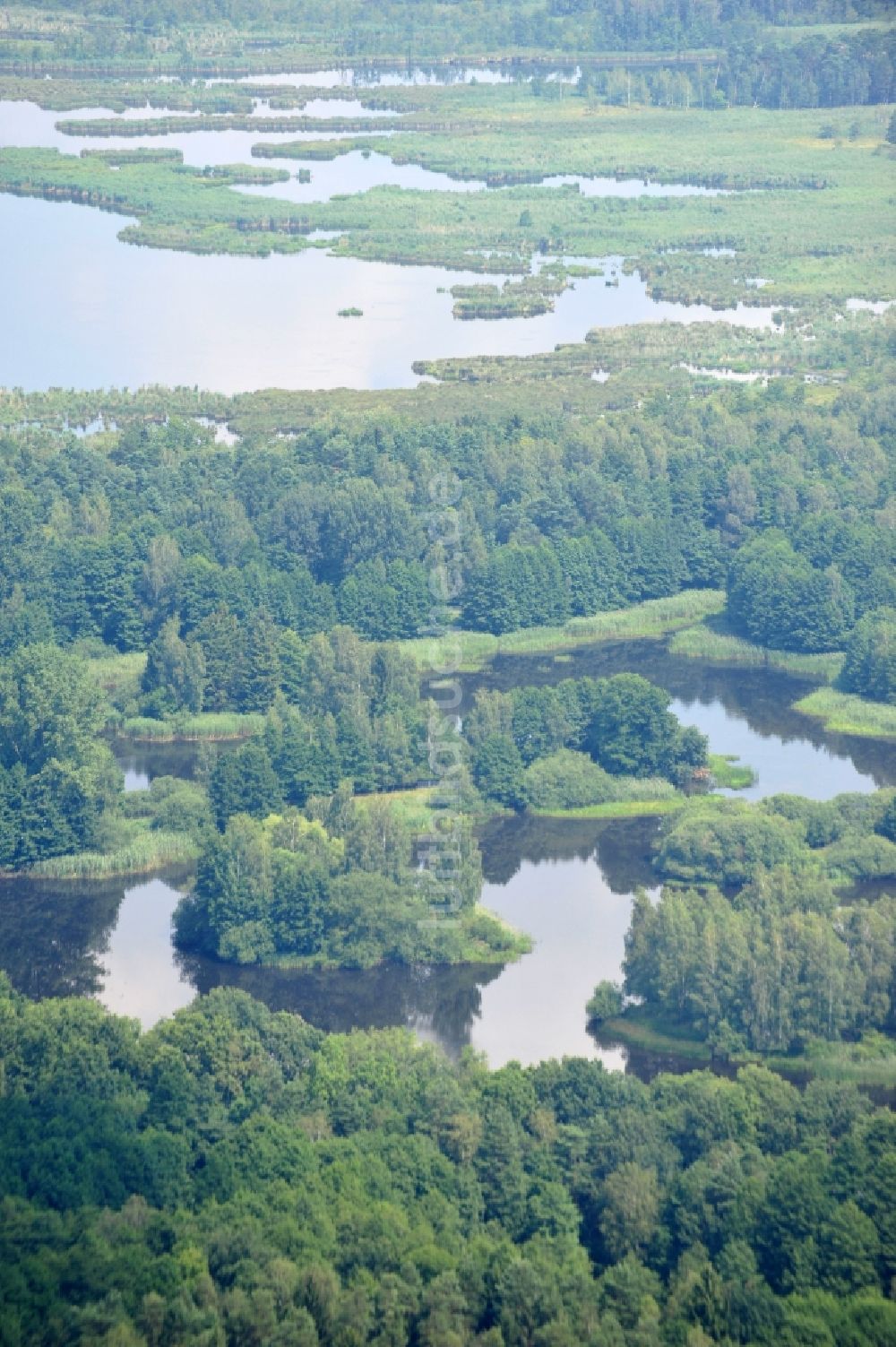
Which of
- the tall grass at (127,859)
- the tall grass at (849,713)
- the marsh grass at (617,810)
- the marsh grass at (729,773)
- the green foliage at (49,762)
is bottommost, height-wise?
the tall grass at (849,713)

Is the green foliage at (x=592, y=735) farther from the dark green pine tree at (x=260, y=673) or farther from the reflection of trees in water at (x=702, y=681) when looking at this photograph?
the dark green pine tree at (x=260, y=673)

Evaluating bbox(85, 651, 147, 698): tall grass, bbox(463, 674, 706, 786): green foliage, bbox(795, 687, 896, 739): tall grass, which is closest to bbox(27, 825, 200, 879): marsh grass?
bbox(463, 674, 706, 786): green foliage

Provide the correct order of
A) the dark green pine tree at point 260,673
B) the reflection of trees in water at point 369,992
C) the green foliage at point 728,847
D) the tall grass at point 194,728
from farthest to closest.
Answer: the dark green pine tree at point 260,673
the tall grass at point 194,728
the green foliage at point 728,847
the reflection of trees in water at point 369,992

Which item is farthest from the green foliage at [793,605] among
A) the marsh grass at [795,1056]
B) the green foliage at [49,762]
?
the marsh grass at [795,1056]

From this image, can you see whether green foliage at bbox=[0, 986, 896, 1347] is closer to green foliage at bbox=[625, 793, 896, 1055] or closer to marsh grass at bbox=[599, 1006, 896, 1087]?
marsh grass at bbox=[599, 1006, 896, 1087]

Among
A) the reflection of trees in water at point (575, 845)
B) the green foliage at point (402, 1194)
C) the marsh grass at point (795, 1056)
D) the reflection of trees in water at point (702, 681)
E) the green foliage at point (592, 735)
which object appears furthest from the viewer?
the reflection of trees in water at point (702, 681)

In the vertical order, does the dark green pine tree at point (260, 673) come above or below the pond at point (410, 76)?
above

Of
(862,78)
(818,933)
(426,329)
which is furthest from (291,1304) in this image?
(862,78)
